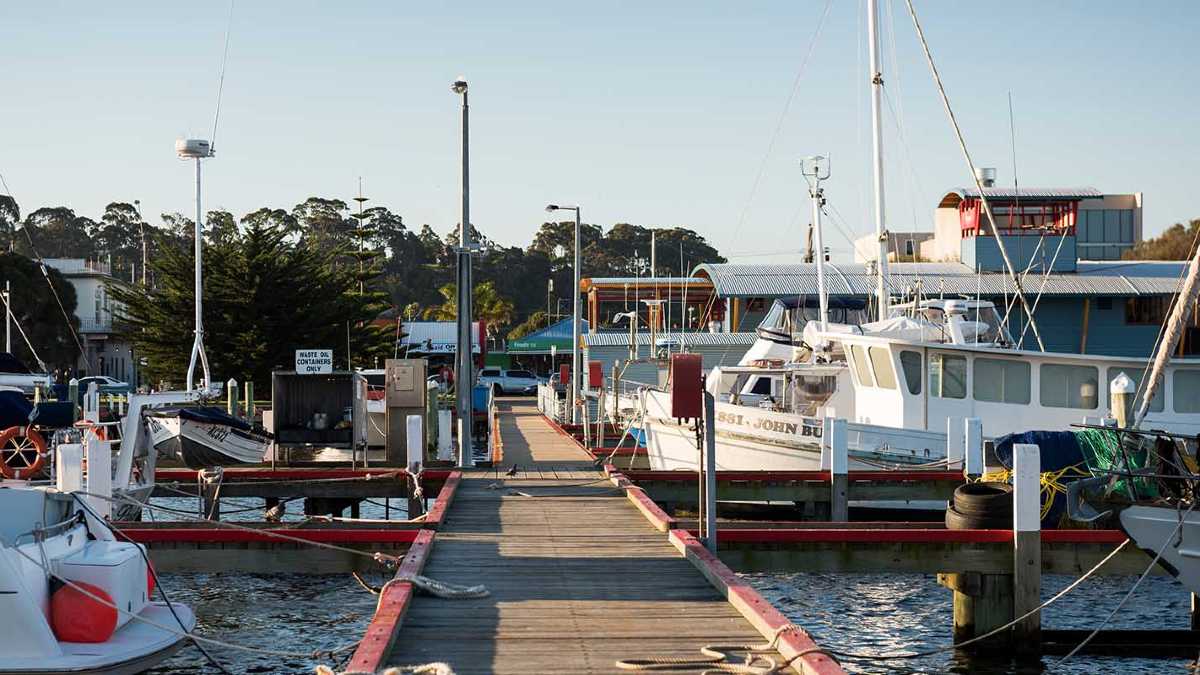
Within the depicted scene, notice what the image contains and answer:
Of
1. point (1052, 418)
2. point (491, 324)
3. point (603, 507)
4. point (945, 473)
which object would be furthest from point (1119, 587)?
point (491, 324)

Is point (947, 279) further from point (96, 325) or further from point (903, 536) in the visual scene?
point (96, 325)

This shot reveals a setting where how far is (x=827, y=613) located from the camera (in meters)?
19.4

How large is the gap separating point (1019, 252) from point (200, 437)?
34.9m

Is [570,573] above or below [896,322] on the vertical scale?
below

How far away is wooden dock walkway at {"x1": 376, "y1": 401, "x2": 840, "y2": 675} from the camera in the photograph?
970 cm

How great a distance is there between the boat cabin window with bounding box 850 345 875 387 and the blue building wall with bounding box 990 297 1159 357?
28.1 m

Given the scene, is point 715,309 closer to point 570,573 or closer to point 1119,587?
point 1119,587

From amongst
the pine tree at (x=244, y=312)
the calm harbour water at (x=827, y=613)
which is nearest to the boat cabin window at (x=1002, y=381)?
the calm harbour water at (x=827, y=613)

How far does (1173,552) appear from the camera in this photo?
14.1 m

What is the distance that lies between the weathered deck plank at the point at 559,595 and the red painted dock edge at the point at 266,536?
57cm

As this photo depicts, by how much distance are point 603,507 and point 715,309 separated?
4554 centimetres

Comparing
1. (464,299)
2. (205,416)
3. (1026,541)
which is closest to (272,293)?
(205,416)

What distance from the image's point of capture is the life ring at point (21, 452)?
19.6 metres

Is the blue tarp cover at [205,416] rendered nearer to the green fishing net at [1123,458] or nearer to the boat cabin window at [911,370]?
the boat cabin window at [911,370]
